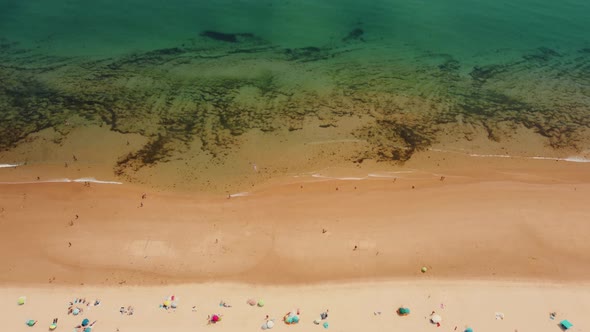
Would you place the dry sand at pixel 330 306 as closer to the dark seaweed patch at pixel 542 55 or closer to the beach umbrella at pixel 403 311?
the beach umbrella at pixel 403 311

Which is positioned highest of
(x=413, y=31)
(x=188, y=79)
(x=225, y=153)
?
(x=413, y=31)

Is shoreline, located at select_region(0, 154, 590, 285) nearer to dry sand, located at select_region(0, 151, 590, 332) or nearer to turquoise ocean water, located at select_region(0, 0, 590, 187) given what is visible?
dry sand, located at select_region(0, 151, 590, 332)

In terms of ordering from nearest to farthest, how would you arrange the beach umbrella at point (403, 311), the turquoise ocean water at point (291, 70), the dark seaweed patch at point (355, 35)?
the beach umbrella at point (403, 311)
the turquoise ocean water at point (291, 70)
the dark seaweed patch at point (355, 35)

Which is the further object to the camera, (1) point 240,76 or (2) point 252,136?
(1) point 240,76

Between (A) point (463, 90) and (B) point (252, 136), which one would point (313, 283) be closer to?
(B) point (252, 136)

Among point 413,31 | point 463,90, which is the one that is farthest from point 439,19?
point 463,90

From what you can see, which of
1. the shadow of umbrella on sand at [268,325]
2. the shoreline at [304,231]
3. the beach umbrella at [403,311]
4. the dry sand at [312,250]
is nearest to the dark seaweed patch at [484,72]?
the dry sand at [312,250]

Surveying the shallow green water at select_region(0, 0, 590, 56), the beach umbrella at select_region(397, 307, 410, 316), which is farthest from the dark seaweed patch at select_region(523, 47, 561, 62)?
the beach umbrella at select_region(397, 307, 410, 316)
